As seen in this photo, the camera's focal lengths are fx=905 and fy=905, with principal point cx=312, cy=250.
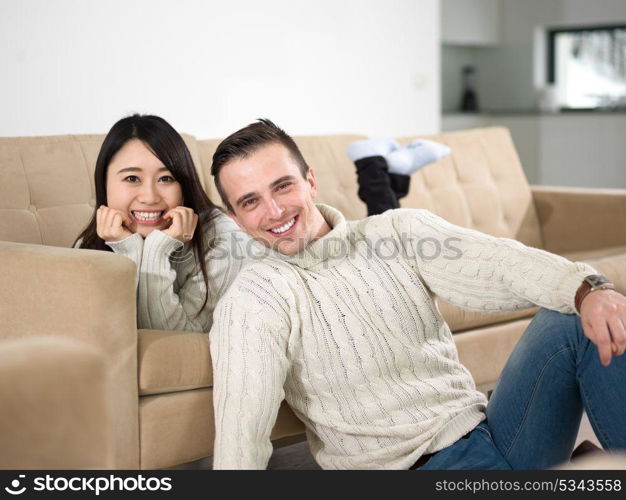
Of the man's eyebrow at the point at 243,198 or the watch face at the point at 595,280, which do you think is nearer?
the watch face at the point at 595,280

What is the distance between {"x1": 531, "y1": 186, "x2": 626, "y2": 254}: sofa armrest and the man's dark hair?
2.15 metres

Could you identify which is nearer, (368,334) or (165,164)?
(368,334)

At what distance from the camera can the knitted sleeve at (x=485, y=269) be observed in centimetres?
158

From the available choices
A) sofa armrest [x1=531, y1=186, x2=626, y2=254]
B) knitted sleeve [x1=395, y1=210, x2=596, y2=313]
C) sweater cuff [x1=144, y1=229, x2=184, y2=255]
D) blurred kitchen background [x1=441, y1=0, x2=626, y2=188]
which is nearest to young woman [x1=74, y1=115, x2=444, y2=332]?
sweater cuff [x1=144, y1=229, x2=184, y2=255]

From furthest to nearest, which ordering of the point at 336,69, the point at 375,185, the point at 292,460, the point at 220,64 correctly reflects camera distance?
→ 1. the point at 336,69
2. the point at 220,64
3. the point at 375,185
4. the point at 292,460

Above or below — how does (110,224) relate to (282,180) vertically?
below

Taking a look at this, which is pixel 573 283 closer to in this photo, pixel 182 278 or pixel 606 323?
pixel 606 323

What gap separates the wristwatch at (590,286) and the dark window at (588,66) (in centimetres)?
587

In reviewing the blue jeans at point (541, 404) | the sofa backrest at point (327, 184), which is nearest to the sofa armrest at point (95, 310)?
the sofa backrest at point (327, 184)

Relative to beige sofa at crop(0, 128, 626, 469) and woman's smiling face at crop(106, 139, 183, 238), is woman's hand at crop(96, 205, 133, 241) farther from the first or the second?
beige sofa at crop(0, 128, 626, 469)

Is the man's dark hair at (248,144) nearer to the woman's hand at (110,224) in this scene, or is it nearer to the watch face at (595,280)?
the woman's hand at (110,224)
